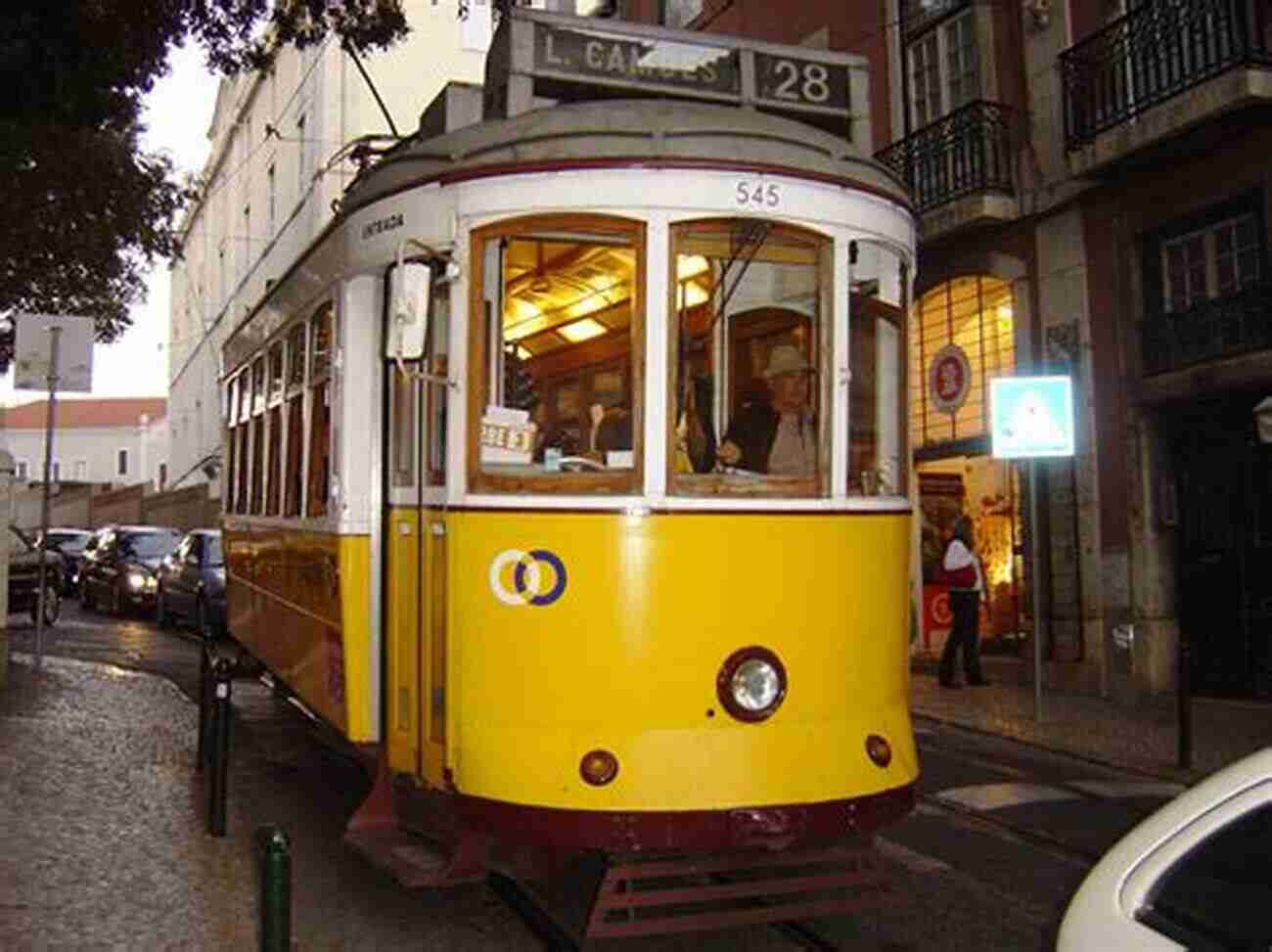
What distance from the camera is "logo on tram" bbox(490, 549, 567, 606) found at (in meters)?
5.10

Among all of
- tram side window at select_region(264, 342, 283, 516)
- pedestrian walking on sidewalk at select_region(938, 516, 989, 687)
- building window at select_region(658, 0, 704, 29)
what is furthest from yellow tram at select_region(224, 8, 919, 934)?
building window at select_region(658, 0, 704, 29)

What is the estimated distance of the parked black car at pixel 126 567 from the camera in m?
22.2

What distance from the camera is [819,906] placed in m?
5.11

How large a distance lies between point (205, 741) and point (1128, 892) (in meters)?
7.11

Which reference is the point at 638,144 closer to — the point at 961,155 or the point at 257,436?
the point at 257,436

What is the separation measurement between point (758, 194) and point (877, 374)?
955 mm

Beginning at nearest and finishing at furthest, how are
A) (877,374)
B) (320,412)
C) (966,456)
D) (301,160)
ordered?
(877,374)
(320,412)
(966,456)
(301,160)

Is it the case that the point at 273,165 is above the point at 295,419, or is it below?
above

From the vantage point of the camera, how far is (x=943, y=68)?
1588cm

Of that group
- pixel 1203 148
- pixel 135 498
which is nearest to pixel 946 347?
pixel 1203 148

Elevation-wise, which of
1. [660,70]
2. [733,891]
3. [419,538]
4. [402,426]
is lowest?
[733,891]

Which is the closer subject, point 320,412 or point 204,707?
point 320,412

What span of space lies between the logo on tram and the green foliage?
191 inches

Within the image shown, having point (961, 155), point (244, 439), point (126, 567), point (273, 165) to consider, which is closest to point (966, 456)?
point (961, 155)
